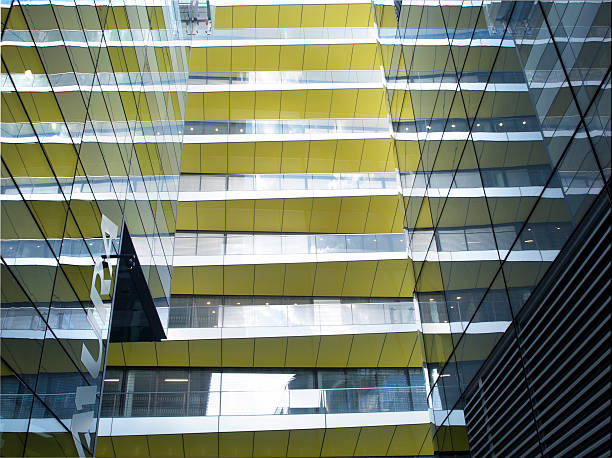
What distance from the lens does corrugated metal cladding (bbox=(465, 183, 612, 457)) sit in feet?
27.3

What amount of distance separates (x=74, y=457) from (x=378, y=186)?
17303 millimetres

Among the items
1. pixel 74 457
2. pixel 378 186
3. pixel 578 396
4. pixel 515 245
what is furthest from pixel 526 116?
pixel 378 186

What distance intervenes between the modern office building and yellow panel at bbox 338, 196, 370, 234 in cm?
17

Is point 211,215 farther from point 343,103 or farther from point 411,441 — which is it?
point 411,441

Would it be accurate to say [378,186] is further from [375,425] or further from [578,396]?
[578,396]

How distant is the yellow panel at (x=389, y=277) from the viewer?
988 inches

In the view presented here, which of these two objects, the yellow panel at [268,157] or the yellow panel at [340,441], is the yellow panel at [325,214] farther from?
the yellow panel at [340,441]

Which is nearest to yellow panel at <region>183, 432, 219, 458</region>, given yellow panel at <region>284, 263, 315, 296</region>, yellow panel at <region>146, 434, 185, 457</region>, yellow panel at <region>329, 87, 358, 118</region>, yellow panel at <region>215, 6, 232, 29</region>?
yellow panel at <region>146, 434, 185, 457</region>

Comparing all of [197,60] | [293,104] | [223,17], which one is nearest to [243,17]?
[223,17]

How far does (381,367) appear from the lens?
25.3m

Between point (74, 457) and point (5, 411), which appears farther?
point (74, 457)

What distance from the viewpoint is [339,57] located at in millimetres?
31219

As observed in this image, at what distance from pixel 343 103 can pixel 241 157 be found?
554 centimetres

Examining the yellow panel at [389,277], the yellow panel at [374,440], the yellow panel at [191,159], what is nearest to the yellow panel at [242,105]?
the yellow panel at [191,159]
